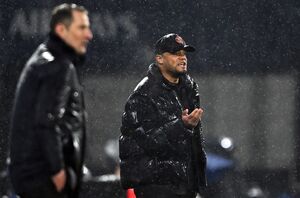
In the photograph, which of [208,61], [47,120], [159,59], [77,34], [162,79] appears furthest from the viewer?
[208,61]

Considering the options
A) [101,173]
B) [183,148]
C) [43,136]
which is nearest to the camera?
[43,136]

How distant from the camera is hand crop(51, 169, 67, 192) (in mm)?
5578

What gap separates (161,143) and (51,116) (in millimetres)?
1978

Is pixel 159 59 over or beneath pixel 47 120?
beneath

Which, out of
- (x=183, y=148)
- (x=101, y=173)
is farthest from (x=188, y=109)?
(x=101, y=173)

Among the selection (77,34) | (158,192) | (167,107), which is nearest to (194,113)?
(167,107)

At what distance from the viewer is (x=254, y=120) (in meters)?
11.6

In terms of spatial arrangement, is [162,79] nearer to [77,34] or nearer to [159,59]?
[159,59]

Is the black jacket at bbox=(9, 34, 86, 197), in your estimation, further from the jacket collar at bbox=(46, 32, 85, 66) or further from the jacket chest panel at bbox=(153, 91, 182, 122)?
the jacket chest panel at bbox=(153, 91, 182, 122)

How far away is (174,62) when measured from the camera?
7621 millimetres

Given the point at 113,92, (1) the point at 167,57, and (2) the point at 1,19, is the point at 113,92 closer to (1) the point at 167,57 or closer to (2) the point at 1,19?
(2) the point at 1,19

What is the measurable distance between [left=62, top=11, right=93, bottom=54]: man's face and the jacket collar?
0.8 inches

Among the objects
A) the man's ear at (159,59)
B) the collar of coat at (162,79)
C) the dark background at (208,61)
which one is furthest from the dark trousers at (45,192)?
the dark background at (208,61)

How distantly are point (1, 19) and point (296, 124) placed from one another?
10.0ft
